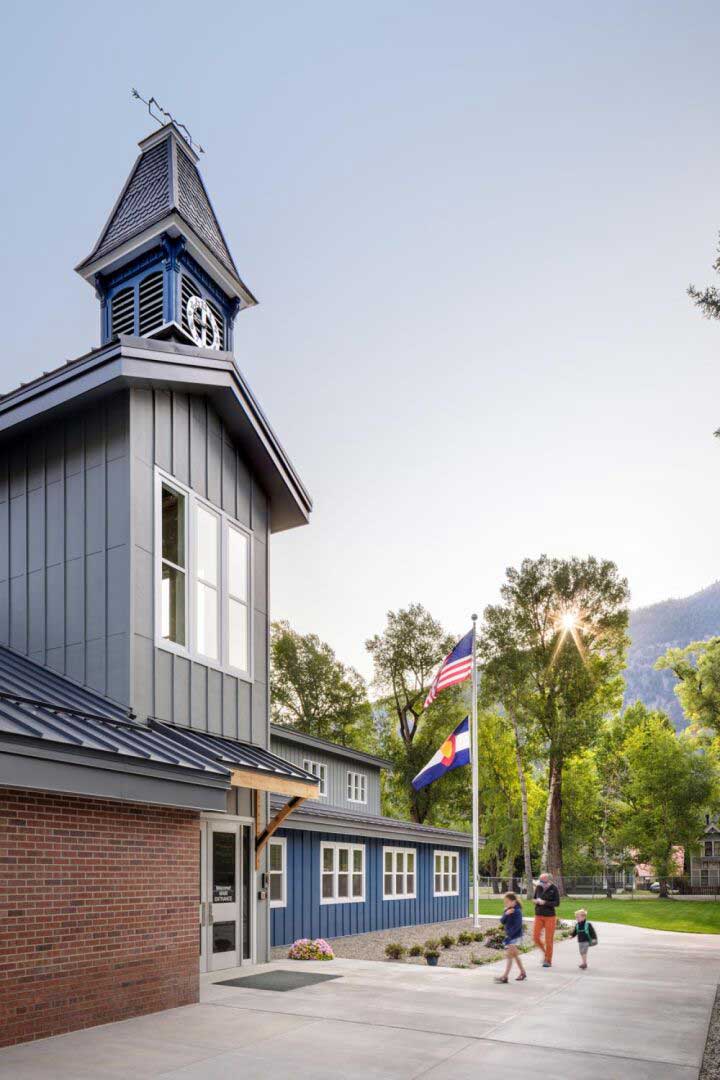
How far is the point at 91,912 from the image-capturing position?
991 centimetres

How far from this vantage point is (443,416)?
31.8m

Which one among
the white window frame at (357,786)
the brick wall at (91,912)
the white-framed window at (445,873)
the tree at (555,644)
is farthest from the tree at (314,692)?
the brick wall at (91,912)

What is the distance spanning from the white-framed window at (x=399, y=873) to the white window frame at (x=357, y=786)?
8.96m

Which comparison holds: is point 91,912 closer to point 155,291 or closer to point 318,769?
point 155,291

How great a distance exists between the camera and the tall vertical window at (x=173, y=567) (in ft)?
46.2

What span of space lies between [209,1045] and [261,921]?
678 cm

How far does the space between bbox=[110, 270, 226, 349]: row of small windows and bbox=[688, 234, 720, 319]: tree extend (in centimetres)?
909

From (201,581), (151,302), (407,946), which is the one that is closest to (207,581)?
(201,581)

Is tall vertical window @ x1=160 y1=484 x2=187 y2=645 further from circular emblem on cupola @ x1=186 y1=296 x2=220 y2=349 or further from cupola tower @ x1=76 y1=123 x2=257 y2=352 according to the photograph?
circular emblem on cupola @ x1=186 y1=296 x2=220 y2=349

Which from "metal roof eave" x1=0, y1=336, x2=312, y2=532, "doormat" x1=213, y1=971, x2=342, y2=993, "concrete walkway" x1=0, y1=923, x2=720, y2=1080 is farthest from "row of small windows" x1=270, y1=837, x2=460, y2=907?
"metal roof eave" x1=0, y1=336, x2=312, y2=532

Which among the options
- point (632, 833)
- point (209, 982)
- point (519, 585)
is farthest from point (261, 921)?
point (632, 833)

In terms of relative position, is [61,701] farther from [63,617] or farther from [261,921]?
[261,921]

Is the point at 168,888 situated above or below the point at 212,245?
below

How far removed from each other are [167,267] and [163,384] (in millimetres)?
3931
